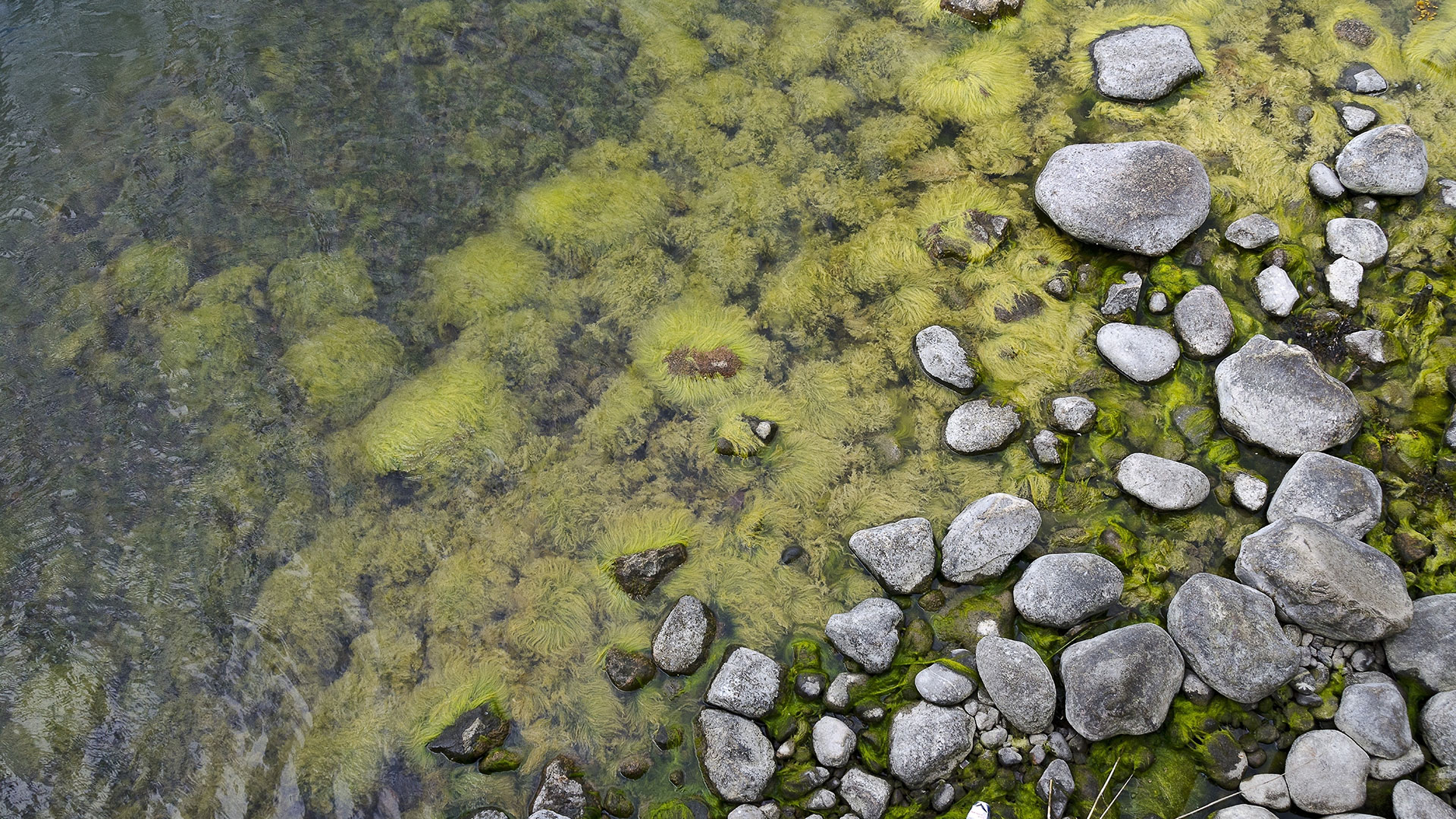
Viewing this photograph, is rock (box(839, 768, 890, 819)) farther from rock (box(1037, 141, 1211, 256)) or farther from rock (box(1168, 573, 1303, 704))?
rock (box(1037, 141, 1211, 256))

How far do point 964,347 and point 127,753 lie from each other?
16.3 feet

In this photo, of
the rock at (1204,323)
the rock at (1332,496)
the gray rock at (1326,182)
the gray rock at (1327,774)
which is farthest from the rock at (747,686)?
the gray rock at (1326,182)

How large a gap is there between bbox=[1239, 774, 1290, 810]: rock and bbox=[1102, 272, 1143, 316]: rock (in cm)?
254

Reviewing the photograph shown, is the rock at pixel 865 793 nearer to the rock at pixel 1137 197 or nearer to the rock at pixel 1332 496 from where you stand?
the rock at pixel 1332 496

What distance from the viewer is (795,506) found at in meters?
4.38

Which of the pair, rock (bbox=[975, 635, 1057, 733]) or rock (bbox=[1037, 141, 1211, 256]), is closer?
rock (bbox=[975, 635, 1057, 733])

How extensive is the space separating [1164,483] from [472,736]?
3788 mm

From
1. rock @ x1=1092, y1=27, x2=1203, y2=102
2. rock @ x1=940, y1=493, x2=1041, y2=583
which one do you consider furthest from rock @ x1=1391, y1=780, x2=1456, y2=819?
rock @ x1=1092, y1=27, x2=1203, y2=102

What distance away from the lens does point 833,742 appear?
3.68 meters

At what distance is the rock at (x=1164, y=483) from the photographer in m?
4.09

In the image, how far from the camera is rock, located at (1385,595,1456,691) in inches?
137

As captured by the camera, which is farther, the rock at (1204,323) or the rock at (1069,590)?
the rock at (1204,323)

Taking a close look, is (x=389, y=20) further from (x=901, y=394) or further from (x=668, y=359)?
(x=901, y=394)

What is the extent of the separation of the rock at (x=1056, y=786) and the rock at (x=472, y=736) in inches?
101
